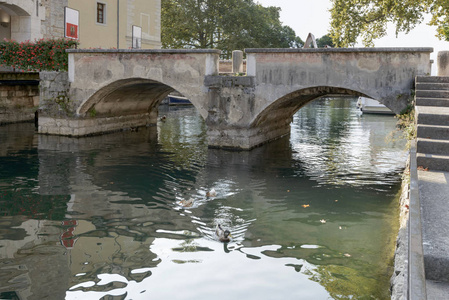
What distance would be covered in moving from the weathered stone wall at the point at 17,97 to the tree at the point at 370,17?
1505 cm

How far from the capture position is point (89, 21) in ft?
95.6

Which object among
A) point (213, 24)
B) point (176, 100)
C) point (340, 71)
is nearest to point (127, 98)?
point (340, 71)

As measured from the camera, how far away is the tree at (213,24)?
45.0m

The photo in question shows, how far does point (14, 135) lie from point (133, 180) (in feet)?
29.8

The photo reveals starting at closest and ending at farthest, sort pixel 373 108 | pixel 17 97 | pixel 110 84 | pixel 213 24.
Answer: pixel 110 84
pixel 17 97
pixel 373 108
pixel 213 24

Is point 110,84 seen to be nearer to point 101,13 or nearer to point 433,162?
point 433,162

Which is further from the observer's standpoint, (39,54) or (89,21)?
(89,21)

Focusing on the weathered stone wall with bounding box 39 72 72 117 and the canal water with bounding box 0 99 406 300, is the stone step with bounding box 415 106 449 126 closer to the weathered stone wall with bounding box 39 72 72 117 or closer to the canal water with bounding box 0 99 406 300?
the canal water with bounding box 0 99 406 300

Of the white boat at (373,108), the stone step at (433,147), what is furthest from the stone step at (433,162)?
the white boat at (373,108)

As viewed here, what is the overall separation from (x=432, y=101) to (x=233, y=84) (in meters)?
6.92

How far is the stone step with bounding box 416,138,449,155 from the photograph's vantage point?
25.2 ft

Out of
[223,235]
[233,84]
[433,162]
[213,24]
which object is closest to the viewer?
[433,162]

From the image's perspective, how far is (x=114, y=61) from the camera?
1758cm

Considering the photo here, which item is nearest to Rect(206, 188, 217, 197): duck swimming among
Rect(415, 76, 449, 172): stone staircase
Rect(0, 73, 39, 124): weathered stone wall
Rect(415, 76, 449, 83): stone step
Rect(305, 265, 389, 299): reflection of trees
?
Rect(305, 265, 389, 299): reflection of trees
